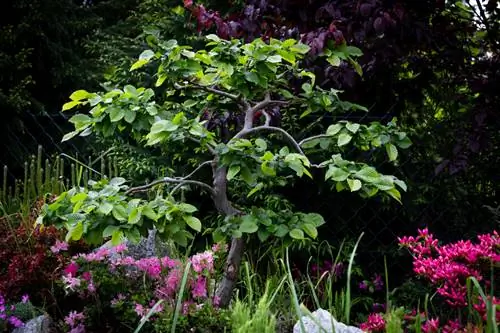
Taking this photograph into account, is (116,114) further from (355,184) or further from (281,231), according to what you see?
(355,184)

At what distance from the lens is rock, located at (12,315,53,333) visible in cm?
278

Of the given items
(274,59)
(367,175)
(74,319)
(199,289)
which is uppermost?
(274,59)

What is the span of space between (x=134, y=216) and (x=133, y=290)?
74 cm

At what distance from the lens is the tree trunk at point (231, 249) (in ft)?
9.48

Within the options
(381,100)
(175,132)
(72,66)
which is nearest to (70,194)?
(175,132)

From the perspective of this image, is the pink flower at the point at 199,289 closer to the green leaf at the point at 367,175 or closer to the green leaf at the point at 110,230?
the green leaf at the point at 110,230

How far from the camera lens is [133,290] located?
297 centimetres

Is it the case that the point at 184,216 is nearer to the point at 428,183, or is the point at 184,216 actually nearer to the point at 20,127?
the point at 428,183

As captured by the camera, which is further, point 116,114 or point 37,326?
point 37,326

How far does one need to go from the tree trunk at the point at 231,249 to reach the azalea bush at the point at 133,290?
58 mm

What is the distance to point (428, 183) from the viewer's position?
4188mm

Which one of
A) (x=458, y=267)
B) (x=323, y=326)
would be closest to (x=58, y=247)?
(x=323, y=326)

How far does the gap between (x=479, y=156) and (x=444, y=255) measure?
155cm

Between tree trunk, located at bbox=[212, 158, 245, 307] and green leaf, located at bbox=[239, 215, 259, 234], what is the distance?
0.27 meters
